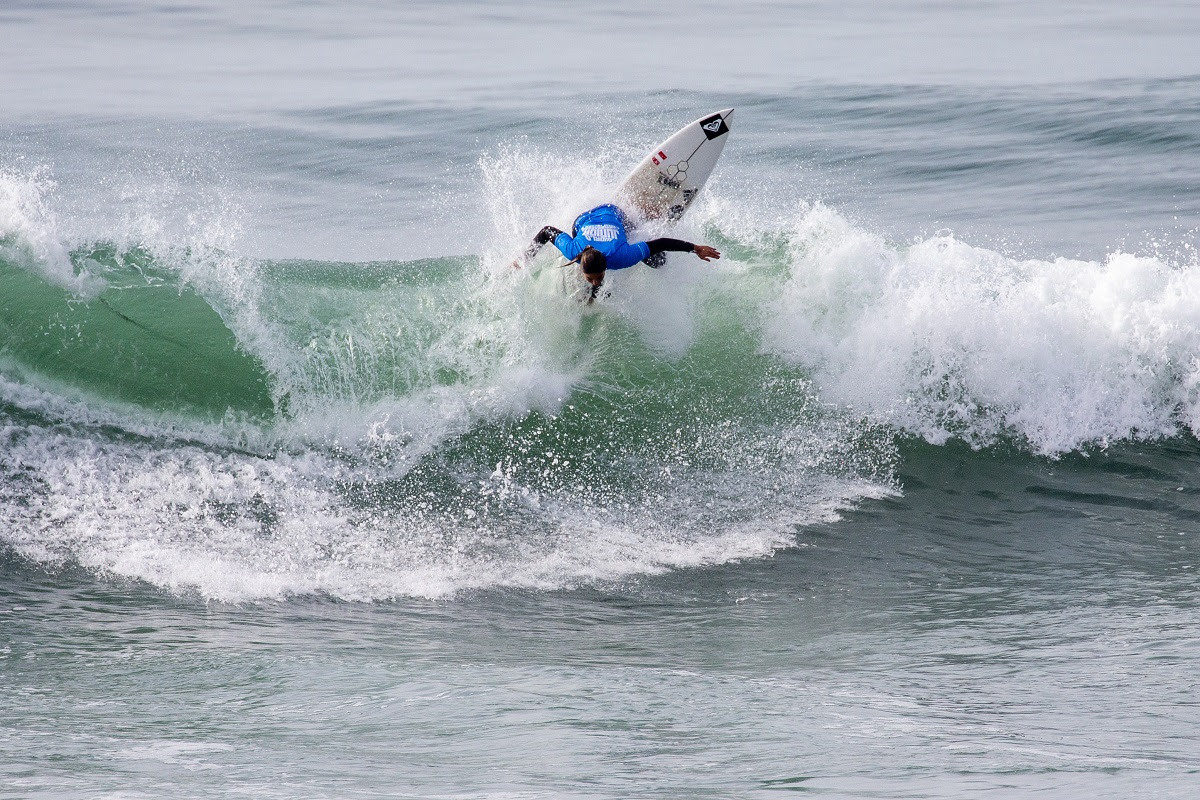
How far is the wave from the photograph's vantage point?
7109 mm

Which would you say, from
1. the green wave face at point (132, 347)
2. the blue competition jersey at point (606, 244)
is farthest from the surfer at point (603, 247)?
the green wave face at point (132, 347)

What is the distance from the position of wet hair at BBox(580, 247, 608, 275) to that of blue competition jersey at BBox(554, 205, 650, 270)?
0.60ft

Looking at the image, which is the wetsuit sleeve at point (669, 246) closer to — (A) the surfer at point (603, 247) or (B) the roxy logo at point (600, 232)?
(A) the surfer at point (603, 247)

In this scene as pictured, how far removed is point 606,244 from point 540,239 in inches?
27.3

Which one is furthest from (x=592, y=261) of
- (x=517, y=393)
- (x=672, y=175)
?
(x=672, y=175)

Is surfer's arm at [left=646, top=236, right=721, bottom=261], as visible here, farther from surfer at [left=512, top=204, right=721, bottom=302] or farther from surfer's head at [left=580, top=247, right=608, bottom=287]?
surfer's head at [left=580, top=247, right=608, bottom=287]

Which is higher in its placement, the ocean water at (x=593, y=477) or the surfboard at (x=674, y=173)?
the surfboard at (x=674, y=173)

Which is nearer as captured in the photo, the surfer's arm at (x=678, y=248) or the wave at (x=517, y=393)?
the wave at (x=517, y=393)

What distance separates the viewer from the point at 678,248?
28.9ft

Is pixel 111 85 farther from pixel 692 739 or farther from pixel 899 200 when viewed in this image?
pixel 692 739

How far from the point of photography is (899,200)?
45.6 ft

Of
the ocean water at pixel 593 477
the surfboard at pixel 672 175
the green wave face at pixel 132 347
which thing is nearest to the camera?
the ocean water at pixel 593 477

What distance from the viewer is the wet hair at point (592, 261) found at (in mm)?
8414

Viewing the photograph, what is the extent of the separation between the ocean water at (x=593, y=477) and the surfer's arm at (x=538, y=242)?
14cm
